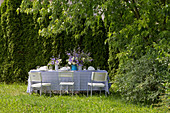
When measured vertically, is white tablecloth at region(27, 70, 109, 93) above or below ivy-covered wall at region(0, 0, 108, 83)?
below

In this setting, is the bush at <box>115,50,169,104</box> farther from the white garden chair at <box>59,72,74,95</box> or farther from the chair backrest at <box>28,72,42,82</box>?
the chair backrest at <box>28,72,42,82</box>

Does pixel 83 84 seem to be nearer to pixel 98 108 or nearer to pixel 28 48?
pixel 98 108

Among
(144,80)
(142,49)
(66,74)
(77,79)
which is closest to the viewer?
(144,80)

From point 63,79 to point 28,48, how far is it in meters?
2.80

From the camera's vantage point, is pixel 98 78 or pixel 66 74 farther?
pixel 66 74

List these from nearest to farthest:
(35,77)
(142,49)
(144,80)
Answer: (144,80), (142,49), (35,77)

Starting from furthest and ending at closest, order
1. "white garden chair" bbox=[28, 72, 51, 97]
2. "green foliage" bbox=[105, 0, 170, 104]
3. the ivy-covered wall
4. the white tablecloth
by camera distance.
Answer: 1. the ivy-covered wall
2. the white tablecloth
3. "white garden chair" bbox=[28, 72, 51, 97]
4. "green foliage" bbox=[105, 0, 170, 104]

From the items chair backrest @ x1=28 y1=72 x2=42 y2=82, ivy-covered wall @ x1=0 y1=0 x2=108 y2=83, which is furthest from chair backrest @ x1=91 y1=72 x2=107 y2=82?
ivy-covered wall @ x1=0 y1=0 x2=108 y2=83

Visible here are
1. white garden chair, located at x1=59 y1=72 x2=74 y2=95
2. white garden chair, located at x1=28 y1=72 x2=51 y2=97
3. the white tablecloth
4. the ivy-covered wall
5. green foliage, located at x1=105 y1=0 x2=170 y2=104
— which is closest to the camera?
green foliage, located at x1=105 y1=0 x2=170 y2=104

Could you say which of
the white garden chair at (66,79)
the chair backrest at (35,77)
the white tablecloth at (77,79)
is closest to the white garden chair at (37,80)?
the chair backrest at (35,77)

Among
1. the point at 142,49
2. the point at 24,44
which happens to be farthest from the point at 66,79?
the point at 24,44

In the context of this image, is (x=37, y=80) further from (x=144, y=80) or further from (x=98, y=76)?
(x=144, y=80)

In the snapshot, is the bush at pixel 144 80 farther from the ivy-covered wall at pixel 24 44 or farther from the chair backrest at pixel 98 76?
the ivy-covered wall at pixel 24 44

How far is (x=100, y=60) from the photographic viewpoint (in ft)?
28.5
